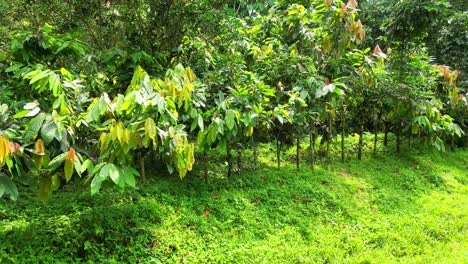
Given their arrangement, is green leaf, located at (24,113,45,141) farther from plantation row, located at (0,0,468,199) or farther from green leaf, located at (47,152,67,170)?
green leaf, located at (47,152,67,170)

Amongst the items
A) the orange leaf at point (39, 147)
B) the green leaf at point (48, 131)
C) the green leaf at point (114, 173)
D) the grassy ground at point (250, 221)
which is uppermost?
the green leaf at point (48, 131)

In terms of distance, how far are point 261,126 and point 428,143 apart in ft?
9.40

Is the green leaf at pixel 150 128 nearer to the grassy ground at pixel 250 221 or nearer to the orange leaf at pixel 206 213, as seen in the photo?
the grassy ground at pixel 250 221

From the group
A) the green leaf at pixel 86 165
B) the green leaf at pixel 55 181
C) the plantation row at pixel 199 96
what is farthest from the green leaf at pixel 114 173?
the green leaf at pixel 55 181

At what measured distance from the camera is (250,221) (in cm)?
340

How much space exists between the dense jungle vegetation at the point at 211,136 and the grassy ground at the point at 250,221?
0.05 feet

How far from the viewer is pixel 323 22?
439 cm

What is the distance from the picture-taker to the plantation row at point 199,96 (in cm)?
233

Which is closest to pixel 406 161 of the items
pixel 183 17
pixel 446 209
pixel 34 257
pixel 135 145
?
pixel 446 209

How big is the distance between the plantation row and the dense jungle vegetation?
2 cm

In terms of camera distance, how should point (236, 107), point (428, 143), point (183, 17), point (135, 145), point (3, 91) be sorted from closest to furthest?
1. point (135, 145)
2. point (3, 91)
3. point (236, 107)
4. point (183, 17)
5. point (428, 143)

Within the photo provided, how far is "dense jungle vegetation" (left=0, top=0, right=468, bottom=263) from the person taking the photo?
245 centimetres

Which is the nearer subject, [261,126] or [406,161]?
[261,126]

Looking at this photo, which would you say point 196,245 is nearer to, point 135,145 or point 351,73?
point 135,145
